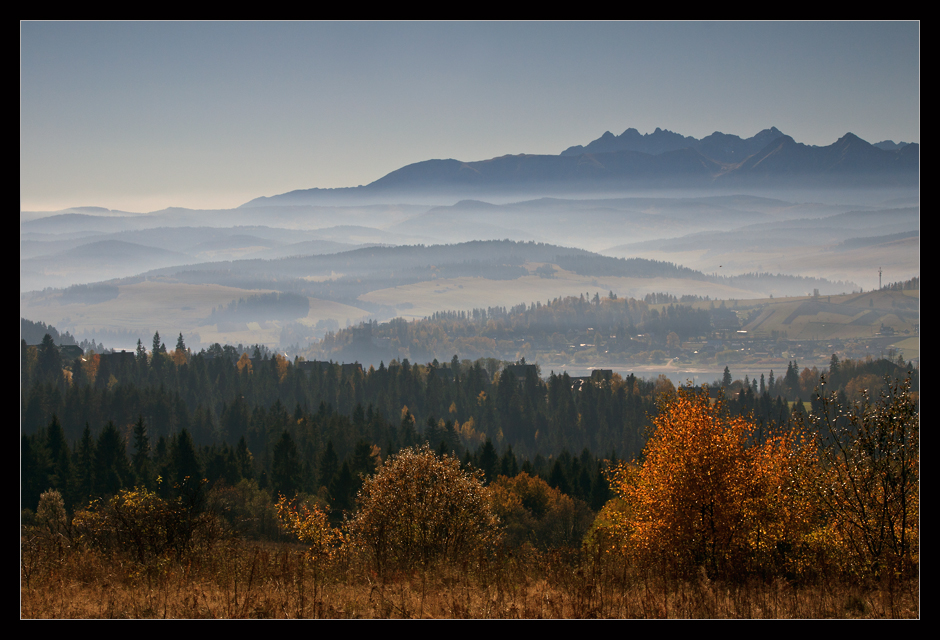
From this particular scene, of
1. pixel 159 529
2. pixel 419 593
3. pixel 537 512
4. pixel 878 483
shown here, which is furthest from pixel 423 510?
pixel 537 512

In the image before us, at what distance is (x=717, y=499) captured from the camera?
738 inches

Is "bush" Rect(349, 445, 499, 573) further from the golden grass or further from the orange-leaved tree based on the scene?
the orange-leaved tree

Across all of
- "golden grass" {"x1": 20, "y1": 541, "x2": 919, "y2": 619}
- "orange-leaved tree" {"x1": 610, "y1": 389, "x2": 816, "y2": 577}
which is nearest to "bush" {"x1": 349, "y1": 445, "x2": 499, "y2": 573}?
"golden grass" {"x1": 20, "y1": 541, "x2": 919, "y2": 619}

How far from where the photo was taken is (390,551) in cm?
2027

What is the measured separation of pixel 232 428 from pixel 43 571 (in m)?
127

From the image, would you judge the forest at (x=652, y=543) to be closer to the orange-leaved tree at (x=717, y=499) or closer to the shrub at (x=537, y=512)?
the orange-leaved tree at (x=717, y=499)

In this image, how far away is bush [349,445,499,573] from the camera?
22.6 m

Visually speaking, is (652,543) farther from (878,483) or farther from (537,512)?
(537,512)

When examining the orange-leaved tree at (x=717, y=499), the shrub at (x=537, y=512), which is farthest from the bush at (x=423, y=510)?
the shrub at (x=537, y=512)

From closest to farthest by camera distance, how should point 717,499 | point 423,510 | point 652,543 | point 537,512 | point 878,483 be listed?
point 878,483 → point 717,499 → point 652,543 → point 423,510 → point 537,512

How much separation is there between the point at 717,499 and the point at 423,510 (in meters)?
12.0
